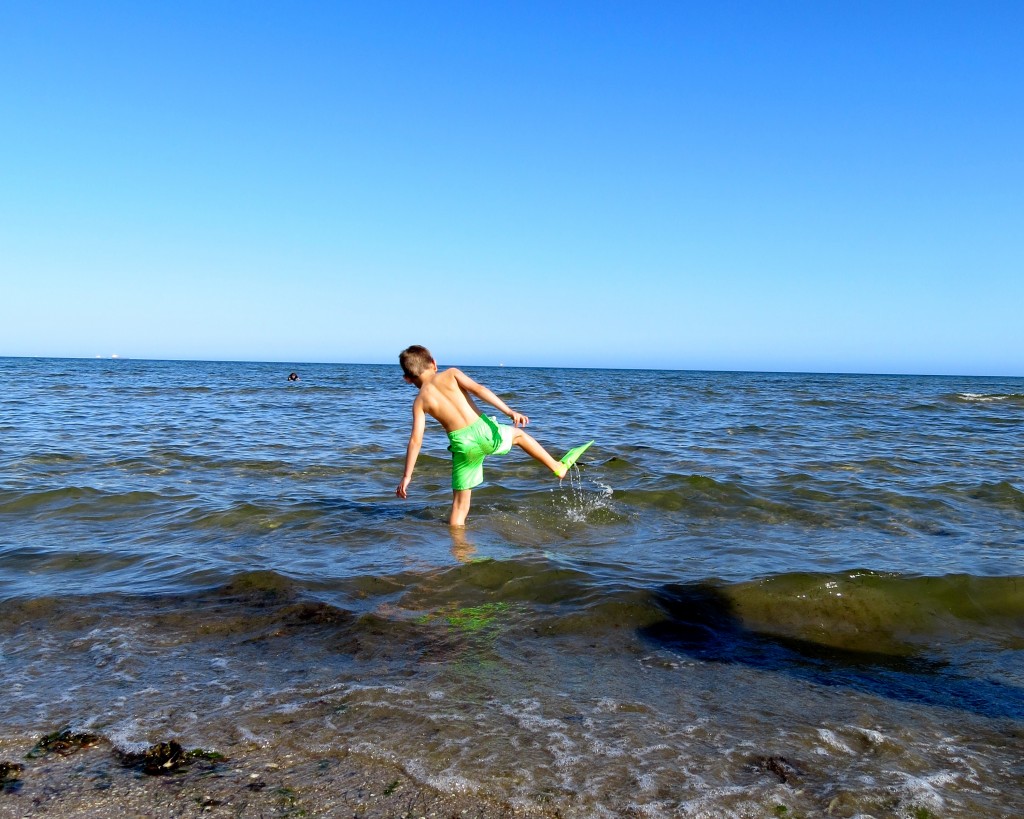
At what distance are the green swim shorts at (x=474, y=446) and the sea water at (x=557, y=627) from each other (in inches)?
21.8

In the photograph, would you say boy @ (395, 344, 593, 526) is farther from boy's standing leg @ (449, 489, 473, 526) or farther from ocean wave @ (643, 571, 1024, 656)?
ocean wave @ (643, 571, 1024, 656)

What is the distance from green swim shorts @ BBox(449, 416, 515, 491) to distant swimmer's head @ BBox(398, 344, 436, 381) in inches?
26.5

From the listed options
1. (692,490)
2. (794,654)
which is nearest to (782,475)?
(692,490)

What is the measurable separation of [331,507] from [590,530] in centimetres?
287

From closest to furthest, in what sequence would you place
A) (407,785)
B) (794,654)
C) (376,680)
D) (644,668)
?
(407,785) < (376,680) < (644,668) < (794,654)

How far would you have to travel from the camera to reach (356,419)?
17.9 meters

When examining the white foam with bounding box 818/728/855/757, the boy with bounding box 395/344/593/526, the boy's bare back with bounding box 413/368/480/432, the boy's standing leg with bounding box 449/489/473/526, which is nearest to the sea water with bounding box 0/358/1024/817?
the white foam with bounding box 818/728/855/757

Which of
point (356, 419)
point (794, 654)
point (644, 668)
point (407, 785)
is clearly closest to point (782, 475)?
point (794, 654)

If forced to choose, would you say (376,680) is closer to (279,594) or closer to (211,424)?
(279,594)

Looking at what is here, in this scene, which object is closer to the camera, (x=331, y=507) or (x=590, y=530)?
(x=590, y=530)

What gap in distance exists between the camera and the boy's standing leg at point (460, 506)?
23.7 ft

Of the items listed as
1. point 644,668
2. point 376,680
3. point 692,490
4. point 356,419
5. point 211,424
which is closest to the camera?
point 376,680

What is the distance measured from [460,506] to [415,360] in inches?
60.3

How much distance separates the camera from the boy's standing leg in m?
7.21
